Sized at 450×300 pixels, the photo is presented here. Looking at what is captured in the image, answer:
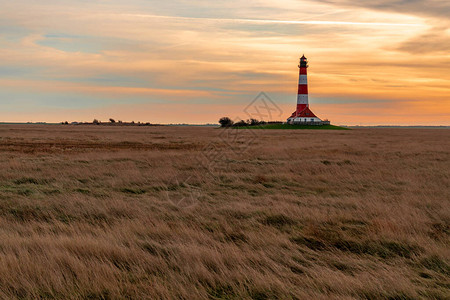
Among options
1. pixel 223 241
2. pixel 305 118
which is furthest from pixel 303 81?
pixel 223 241

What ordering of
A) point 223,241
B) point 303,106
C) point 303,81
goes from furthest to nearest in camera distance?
point 303,106 < point 303,81 < point 223,241

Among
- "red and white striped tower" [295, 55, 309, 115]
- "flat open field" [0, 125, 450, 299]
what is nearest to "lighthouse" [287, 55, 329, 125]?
"red and white striped tower" [295, 55, 309, 115]

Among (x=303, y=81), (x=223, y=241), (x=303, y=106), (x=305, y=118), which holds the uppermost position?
(x=303, y=81)

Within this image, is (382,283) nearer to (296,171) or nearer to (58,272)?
Result: (58,272)

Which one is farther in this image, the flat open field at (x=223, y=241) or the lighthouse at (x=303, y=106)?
the lighthouse at (x=303, y=106)

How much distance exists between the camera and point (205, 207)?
30.9 feet

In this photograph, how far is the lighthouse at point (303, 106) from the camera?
83875 millimetres

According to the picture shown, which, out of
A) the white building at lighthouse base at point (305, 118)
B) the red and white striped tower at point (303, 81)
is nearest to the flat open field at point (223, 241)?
the red and white striped tower at point (303, 81)

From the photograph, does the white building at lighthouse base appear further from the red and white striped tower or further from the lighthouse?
the red and white striped tower

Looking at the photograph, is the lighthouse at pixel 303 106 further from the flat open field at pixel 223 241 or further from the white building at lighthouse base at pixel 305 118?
the flat open field at pixel 223 241

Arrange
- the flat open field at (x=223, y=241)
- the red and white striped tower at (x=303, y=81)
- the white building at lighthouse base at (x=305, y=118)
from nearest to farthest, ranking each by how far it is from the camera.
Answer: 1. the flat open field at (x=223, y=241)
2. the red and white striped tower at (x=303, y=81)
3. the white building at lighthouse base at (x=305, y=118)

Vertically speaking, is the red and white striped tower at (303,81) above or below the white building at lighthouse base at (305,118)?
above

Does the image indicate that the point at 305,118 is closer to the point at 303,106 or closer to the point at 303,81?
the point at 303,106

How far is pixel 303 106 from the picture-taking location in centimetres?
8950
